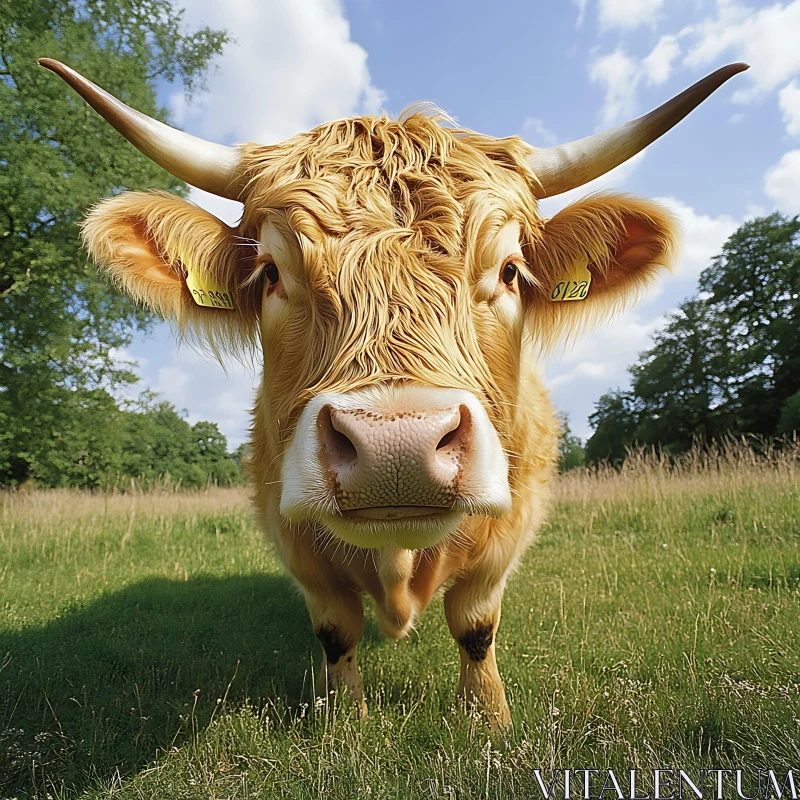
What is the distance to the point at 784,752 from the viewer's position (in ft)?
5.74

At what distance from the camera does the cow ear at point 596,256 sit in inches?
102

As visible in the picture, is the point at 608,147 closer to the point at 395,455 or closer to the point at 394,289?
the point at 394,289

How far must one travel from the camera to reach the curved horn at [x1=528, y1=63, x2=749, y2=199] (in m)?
2.20

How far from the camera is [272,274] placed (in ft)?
7.63

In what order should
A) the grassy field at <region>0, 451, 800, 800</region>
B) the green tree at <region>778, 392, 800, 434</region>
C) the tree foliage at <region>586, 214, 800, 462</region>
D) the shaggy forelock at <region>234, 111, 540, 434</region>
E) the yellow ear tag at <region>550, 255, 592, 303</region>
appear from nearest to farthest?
the shaggy forelock at <region>234, 111, 540, 434</region>
the grassy field at <region>0, 451, 800, 800</region>
the yellow ear tag at <region>550, 255, 592, 303</region>
the green tree at <region>778, 392, 800, 434</region>
the tree foliage at <region>586, 214, 800, 462</region>

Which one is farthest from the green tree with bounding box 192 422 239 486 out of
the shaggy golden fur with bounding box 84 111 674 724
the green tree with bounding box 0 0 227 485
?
the shaggy golden fur with bounding box 84 111 674 724

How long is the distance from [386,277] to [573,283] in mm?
1187

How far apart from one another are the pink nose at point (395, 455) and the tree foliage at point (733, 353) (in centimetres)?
2887

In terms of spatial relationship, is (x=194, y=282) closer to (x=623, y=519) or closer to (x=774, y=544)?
(x=774, y=544)

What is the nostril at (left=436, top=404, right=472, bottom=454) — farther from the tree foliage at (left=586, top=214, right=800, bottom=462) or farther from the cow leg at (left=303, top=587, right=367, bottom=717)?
the tree foliage at (left=586, top=214, right=800, bottom=462)

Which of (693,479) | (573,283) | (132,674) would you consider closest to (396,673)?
(132,674)

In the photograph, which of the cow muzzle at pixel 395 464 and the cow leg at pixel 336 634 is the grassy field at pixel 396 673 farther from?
the cow muzzle at pixel 395 464

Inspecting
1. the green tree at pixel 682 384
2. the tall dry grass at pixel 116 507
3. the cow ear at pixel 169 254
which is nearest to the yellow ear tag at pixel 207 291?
the cow ear at pixel 169 254

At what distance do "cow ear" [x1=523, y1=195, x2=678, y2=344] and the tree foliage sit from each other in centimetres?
2739
